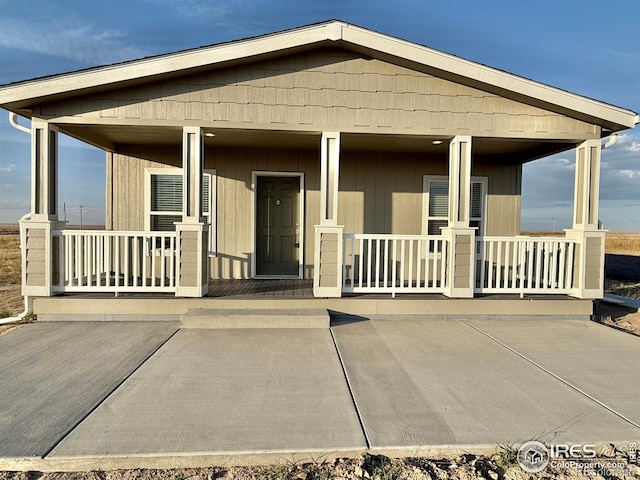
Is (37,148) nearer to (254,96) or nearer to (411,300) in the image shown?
(254,96)

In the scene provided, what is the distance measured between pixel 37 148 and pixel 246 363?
4329mm

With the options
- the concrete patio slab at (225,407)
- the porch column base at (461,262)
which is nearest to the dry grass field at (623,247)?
the porch column base at (461,262)

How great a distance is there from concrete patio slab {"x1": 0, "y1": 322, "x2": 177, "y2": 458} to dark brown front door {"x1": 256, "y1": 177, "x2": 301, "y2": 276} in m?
2.68

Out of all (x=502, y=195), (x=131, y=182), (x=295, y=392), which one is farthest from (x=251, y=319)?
(x=502, y=195)

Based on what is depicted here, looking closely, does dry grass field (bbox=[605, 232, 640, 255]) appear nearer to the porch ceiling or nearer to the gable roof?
the porch ceiling

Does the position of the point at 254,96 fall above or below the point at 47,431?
above

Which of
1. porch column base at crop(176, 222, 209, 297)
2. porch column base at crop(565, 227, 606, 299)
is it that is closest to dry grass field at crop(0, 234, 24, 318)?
porch column base at crop(176, 222, 209, 297)

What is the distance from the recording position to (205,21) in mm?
16094

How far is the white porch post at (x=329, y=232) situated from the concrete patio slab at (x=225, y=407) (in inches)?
58.6

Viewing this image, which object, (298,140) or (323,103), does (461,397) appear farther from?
(298,140)

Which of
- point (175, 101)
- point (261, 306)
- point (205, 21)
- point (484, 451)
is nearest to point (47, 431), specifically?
point (484, 451)

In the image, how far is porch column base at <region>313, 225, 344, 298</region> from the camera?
5828 mm

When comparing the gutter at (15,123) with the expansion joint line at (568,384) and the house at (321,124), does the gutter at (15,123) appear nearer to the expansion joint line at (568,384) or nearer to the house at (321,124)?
the house at (321,124)

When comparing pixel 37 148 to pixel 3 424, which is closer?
pixel 3 424
